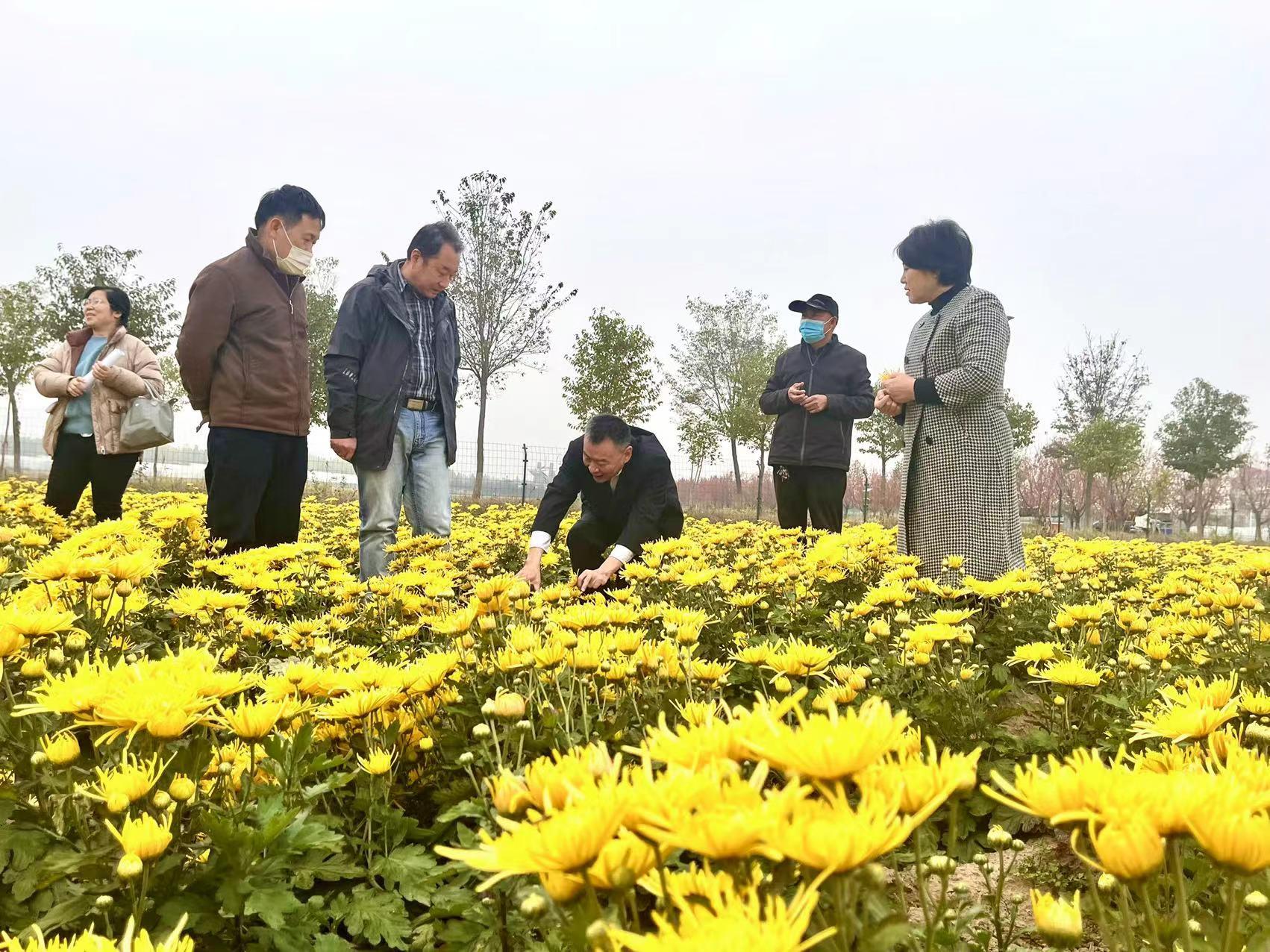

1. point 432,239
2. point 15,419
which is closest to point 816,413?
point 432,239

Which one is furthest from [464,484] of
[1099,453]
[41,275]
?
[1099,453]

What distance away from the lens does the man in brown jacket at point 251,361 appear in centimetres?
388

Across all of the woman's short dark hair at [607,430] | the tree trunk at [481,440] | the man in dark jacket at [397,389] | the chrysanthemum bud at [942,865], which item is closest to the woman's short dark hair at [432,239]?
the man in dark jacket at [397,389]

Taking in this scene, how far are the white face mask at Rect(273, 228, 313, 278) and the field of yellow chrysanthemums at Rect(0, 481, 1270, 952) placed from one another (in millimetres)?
1568

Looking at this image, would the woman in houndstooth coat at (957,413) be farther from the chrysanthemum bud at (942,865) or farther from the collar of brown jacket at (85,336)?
the collar of brown jacket at (85,336)

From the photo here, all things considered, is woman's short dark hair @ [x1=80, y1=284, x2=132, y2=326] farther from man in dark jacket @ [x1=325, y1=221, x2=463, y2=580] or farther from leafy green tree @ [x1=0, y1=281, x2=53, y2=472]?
leafy green tree @ [x1=0, y1=281, x2=53, y2=472]

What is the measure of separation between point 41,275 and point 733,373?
66.1 feet

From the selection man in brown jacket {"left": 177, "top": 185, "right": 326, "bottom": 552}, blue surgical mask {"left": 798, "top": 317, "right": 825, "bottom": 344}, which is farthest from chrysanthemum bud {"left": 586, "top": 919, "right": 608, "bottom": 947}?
blue surgical mask {"left": 798, "top": 317, "right": 825, "bottom": 344}

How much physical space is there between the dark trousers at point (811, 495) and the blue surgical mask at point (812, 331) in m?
0.96

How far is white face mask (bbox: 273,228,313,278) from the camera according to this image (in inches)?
161

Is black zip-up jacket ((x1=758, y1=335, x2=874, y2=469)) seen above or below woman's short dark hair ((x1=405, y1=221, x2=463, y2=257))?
below

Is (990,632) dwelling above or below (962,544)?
below

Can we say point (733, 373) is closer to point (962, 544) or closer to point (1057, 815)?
point (962, 544)

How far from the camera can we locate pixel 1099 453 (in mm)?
22812
